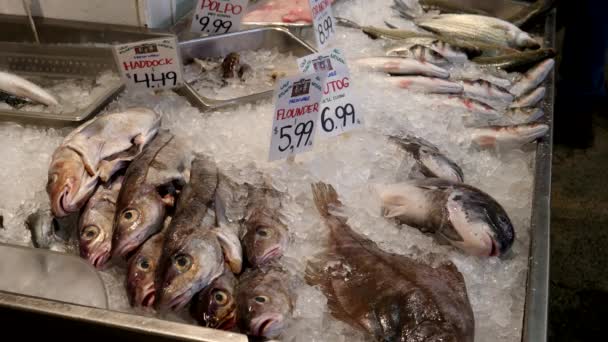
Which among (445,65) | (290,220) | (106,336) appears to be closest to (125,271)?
(106,336)

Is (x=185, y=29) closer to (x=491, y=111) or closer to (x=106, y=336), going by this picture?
(x=491, y=111)

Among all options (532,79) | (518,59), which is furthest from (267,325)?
(518,59)

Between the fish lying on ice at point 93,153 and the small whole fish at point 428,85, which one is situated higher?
the fish lying on ice at point 93,153

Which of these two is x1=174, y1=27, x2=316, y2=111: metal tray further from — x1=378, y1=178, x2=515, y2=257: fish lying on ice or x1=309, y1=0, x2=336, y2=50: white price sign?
x1=378, y1=178, x2=515, y2=257: fish lying on ice

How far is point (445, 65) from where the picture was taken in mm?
3502

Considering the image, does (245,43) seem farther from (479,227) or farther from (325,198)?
(479,227)

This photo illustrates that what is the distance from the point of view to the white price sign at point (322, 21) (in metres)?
2.84

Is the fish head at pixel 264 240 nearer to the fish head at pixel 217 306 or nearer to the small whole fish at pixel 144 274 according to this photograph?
the fish head at pixel 217 306

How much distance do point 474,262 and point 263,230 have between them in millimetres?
807

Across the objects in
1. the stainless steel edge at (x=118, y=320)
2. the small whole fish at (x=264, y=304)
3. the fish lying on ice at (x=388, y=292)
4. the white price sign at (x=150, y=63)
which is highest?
the white price sign at (x=150, y=63)

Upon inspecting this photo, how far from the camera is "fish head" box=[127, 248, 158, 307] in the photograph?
1.66 m

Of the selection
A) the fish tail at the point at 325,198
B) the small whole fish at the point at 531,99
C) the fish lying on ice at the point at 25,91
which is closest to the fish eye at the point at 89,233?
the fish tail at the point at 325,198

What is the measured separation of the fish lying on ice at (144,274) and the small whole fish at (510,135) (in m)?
1.67

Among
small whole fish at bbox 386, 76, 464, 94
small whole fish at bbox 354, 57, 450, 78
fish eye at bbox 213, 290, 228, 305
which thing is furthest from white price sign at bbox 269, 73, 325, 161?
small whole fish at bbox 354, 57, 450, 78
